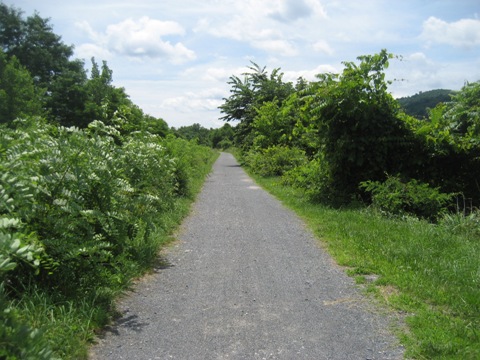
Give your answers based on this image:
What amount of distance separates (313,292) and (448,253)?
8.26 ft

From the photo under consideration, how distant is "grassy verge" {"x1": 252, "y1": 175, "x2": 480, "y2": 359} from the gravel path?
0.29m

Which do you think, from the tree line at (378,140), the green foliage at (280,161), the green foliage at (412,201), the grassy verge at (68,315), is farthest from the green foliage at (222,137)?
the grassy verge at (68,315)

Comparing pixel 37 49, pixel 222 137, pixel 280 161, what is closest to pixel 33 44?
pixel 37 49

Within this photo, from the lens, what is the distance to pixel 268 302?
505 centimetres

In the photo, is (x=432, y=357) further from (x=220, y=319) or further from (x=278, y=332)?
(x=220, y=319)

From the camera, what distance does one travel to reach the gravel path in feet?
12.8

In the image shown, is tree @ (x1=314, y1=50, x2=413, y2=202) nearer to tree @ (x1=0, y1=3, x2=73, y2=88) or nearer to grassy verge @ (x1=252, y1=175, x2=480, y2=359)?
grassy verge @ (x1=252, y1=175, x2=480, y2=359)

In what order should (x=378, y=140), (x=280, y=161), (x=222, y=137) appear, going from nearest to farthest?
(x=378, y=140) → (x=280, y=161) → (x=222, y=137)

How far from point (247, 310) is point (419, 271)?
2507 millimetres

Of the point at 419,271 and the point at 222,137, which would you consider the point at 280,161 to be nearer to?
the point at 419,271

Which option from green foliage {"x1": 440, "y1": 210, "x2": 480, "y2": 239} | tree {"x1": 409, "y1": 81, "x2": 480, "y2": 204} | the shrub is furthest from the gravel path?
tree {"x1": 409, "y1": 81, "x2": 480, "y2": 204}

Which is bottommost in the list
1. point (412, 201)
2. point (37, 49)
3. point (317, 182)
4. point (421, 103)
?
point (412, 201)

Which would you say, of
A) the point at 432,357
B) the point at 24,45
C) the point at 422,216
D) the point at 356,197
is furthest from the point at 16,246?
the point at 24,45

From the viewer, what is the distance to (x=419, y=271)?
5832 mm
